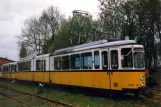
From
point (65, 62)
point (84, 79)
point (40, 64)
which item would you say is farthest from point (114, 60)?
point (40, 64)

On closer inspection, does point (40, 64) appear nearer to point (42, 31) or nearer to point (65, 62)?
point (65, 62)

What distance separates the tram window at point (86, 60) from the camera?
18844 millimetres

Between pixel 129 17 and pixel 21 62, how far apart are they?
13.1m

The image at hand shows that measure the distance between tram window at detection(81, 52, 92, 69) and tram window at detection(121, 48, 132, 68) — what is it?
2934mm

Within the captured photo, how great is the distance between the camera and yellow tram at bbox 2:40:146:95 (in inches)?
632

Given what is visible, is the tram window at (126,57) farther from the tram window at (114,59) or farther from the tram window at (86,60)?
the tram window at (86,60)

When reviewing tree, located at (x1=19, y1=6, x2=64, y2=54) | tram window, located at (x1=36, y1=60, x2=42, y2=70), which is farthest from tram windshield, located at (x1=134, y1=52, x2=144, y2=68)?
tree, located at (x1=19, y1=6, x2=64, y2=54)

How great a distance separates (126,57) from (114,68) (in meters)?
0.88

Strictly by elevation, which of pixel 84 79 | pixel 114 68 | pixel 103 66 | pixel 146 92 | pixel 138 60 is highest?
pixel 138 60

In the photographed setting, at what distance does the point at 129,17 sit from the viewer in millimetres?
35938

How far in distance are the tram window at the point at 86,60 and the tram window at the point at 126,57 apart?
2.93 metres

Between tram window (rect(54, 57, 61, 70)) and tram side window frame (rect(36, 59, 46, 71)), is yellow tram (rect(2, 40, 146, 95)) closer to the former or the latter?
tram window (rect(54, 57, 61, 70))

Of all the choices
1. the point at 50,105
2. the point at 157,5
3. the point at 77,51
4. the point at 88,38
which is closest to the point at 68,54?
the point at 77,51

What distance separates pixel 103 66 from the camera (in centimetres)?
1744
